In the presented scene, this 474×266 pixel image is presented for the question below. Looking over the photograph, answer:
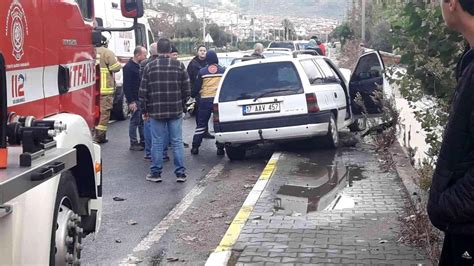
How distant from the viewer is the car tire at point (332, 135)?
1124 centimetres

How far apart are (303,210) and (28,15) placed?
412 centimetres

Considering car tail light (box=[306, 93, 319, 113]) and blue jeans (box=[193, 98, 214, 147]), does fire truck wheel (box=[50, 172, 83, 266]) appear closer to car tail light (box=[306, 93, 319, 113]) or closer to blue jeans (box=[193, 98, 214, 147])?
car tail light (box=[306, 93, 319, 113])

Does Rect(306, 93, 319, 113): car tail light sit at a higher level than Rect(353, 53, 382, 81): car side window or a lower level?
lower

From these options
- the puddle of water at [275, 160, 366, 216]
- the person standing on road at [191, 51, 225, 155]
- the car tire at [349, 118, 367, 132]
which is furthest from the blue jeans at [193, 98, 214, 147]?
the car tire at [349, 118, 367, 132]

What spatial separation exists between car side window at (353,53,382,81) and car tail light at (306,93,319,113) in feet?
3.92

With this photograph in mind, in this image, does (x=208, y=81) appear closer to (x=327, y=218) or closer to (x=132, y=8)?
(x=327, y=218)

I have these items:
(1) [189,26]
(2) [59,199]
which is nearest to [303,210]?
(2) [59,199]

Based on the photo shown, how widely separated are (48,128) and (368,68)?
8.99 m

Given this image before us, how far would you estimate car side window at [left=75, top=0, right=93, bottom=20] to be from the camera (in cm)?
588

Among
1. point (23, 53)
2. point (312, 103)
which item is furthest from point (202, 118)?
point (23, 53)

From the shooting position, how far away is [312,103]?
1104cm

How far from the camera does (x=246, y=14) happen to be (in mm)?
137875

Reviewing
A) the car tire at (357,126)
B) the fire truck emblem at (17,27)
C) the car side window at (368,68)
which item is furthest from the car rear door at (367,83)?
the fire truck emblem at (17,27)

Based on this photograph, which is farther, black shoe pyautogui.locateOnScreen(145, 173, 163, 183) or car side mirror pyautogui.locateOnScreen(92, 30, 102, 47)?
black shoe pyautogui.locateOnScreen(145, 173, 163, 183)
